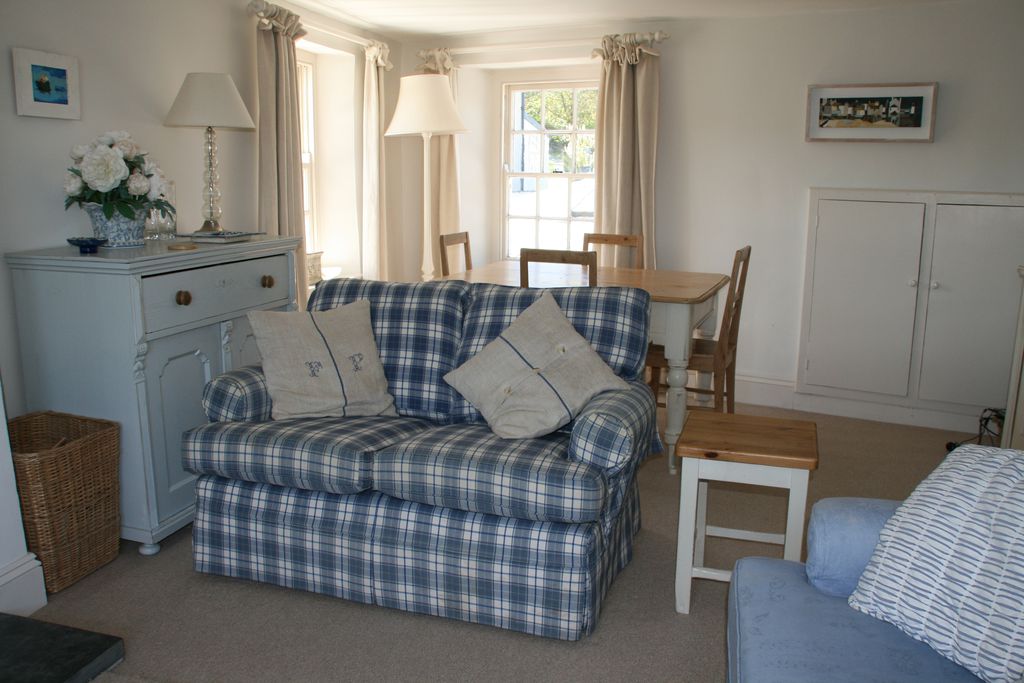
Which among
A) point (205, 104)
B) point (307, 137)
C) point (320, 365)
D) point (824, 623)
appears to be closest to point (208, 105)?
point (205, 104)

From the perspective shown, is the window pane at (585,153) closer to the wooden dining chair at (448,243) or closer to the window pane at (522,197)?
the window pane at (522,197)

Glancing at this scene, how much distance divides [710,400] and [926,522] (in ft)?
10.0

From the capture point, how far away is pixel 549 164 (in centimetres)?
563

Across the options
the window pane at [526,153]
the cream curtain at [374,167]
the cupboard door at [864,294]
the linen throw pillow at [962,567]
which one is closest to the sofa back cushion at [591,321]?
the linen throw pillow at [962,567]

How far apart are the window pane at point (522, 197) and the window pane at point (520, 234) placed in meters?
0.06

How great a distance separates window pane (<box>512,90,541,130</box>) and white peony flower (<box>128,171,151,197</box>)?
3.17m

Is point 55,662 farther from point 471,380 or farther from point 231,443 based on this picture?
point 471,380

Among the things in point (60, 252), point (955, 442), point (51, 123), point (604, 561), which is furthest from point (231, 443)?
point (955, 442)

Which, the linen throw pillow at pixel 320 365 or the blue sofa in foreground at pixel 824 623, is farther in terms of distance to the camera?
the linen throw pillow at pixel 320 365

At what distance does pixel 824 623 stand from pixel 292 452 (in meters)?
1.54

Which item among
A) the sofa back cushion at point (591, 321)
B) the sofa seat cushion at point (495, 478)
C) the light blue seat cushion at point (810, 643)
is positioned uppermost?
the sofa back cushion at point (591, 321)

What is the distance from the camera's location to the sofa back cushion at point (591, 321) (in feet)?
9.33

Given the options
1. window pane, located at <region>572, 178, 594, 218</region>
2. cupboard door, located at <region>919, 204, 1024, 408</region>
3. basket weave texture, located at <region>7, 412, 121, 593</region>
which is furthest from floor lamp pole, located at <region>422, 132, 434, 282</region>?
cupboard door, located at <region>919, 204, 1024, 408</region>

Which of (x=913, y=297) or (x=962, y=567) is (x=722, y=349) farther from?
(x=962, y=567)
